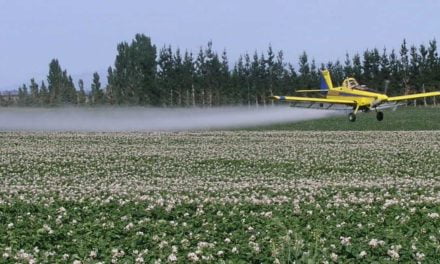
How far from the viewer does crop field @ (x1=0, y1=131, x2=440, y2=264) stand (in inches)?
375

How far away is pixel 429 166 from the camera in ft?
81.7

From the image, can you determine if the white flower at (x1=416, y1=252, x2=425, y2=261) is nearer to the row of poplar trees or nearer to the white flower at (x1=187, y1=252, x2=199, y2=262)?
the white flower at (x1=187, y1=252, x2=199, y2=262)

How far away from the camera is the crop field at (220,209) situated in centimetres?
Result: 953

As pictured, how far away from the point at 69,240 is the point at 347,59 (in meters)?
158

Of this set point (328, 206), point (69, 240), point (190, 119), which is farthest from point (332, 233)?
point (190, 119)

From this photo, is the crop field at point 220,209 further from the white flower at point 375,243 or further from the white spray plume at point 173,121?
the white spray plume at point 173,121

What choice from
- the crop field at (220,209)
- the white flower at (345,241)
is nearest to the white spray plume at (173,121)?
the crop field at (220,209)

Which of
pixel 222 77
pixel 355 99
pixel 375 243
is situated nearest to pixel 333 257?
pixel 375 243

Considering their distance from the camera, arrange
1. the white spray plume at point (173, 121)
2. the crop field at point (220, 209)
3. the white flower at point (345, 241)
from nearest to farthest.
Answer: the crop field at point (220, 209) → the white flower at point (345, 241) → the white spray plume at point (173, 121)

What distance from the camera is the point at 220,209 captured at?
14227 millimetres

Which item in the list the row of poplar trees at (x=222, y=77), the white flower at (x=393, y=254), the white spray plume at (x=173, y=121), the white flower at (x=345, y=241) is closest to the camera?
the white flower at (x=393, y=254)

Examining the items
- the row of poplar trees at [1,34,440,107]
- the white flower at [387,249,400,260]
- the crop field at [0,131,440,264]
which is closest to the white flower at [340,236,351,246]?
the crop field at [0,131,440,264]

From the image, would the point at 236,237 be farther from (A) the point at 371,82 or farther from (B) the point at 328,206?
(A) the point at 371,82

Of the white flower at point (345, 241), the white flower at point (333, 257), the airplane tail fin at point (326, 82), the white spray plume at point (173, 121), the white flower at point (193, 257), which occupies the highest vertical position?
the airplane tail fin at point (326, 82)
